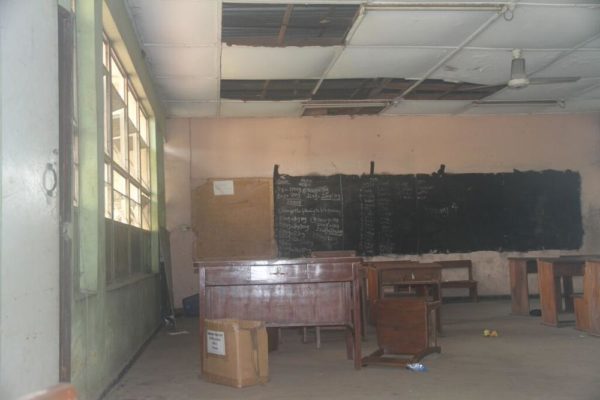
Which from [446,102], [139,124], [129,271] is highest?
[446,102]

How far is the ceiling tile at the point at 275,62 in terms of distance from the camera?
6316 millimetres

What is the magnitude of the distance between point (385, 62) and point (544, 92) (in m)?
3.03

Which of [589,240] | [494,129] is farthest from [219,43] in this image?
[589,240]

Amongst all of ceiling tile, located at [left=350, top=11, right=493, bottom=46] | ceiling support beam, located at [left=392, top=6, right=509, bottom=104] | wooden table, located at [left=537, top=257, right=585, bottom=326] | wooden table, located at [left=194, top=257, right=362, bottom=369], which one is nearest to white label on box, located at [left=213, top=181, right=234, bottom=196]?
ceiling support beam, located at [left=392, top=6, right=509, bottom=104]

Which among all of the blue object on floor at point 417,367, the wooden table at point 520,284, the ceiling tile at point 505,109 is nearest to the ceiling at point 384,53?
the ceiling tile at point 505,109

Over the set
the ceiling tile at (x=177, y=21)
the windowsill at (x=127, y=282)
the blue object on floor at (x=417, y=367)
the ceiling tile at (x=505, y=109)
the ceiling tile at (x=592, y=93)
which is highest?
the ceiling tile at (x=177, y=21)

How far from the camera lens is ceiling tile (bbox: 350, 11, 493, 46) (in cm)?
546

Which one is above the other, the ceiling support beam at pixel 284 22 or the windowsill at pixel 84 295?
the ceiling support beam at pixel 284 22

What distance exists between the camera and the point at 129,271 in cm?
556

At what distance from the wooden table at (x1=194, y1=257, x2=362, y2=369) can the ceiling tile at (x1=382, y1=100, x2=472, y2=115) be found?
4.80m

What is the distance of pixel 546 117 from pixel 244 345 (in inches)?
307

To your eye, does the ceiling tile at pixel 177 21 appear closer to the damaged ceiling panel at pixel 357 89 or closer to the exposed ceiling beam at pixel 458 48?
the damaged ceiling panel at pixel 357 89

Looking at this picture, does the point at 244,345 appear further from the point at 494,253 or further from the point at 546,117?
the point at 546,117

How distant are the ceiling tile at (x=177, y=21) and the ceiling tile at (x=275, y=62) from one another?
1.49ft
